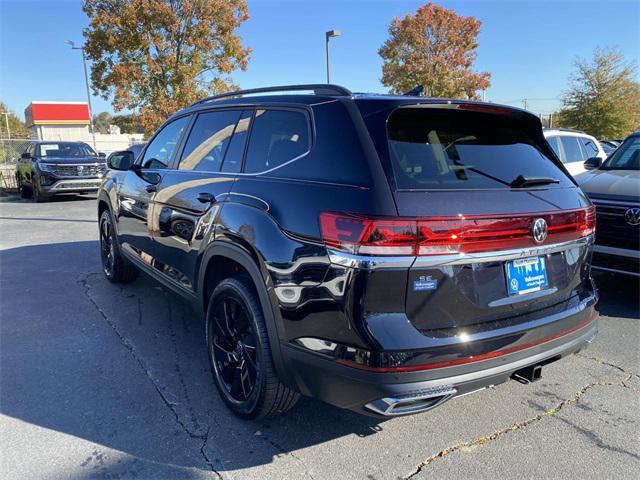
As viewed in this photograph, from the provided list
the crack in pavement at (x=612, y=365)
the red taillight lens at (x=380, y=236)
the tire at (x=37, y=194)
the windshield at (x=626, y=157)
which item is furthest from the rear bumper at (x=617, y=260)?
the tire at (x=37, y=194)

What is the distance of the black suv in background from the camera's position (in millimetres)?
13812

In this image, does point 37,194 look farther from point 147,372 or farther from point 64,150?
point 147,372

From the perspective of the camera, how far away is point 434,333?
2129mm

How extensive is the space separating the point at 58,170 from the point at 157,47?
806 cm

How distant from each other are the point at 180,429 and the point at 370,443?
1092mm

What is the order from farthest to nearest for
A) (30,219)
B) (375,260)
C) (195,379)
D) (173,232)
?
(30,219)
(173,232)
(195,379)
(375,260)

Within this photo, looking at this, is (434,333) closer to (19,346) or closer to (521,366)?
(521,366)

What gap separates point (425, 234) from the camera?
208cm

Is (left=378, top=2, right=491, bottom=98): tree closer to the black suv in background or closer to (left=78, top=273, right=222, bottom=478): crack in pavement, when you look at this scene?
the black suv in background

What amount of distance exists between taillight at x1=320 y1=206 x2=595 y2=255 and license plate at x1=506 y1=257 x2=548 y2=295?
0.30ft

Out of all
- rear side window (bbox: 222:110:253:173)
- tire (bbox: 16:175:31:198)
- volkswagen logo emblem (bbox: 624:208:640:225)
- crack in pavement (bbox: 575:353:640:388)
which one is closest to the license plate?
crack in pavement (bbox: 575:353:640:388)

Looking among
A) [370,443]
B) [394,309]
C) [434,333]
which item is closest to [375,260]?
[394,309]

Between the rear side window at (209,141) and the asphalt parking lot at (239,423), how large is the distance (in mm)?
1472

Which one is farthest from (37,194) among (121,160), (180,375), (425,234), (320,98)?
(425,234)
